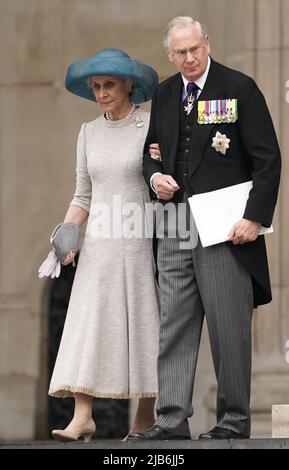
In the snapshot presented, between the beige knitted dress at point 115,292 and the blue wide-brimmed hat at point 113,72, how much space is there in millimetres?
140

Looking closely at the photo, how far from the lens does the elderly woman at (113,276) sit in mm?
8016

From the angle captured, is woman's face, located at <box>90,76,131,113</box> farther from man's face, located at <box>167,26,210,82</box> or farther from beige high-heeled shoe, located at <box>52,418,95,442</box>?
beige high-heeled shoe, located at <box>52,418,95,442</box>

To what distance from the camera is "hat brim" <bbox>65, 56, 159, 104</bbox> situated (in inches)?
318

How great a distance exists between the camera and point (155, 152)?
7.88m

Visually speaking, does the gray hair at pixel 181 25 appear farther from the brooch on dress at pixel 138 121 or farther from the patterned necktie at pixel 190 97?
the brooch on dress at pixel 138 121

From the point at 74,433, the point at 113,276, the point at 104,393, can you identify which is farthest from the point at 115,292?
the point at 74,433

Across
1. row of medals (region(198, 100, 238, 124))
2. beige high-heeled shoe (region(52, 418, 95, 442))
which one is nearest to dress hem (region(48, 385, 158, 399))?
beige high-heeled shoe (region(52, 418, 95, 442))

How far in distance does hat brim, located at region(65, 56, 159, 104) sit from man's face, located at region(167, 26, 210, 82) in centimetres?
46

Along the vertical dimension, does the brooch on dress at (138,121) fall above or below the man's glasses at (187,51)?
below

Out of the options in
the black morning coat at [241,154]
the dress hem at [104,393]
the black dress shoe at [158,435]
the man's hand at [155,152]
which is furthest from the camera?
the dress hem at [104,393]

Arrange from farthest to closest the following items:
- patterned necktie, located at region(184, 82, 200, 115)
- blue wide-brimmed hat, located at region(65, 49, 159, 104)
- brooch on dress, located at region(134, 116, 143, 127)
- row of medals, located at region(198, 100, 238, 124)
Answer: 1. brooch on dress, located at region(134, 116, 143, 127)
2. blue wide-brimmed hat, located at region(65, 49, 159, 104)
3. patterned necktie, located at region(184, 82, 200, 115)
4. row of medals, located at region(198, 100, 238, 124)

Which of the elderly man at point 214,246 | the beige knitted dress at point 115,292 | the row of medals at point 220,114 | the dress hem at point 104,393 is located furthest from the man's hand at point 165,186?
the dress hem at point 104,393

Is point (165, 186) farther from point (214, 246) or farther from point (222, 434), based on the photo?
point (222, 434)

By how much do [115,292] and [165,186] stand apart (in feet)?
2.35
